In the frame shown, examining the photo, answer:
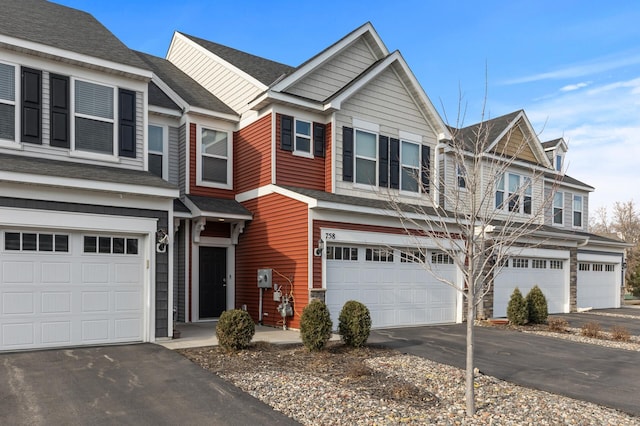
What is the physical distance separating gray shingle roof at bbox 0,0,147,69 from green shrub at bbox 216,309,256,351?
6.14 metres

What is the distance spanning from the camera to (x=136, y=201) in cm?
1066

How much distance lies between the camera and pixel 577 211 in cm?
2516

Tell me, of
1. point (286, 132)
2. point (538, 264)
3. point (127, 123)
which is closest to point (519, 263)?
point (538, 264)

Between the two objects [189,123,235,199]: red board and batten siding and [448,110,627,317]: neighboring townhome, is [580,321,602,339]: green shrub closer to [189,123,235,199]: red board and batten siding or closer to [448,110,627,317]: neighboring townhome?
[448,110,627,317]: neighboring townhome

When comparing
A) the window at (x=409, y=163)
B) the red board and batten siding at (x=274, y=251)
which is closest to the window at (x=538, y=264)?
the window at (x=409, y=163)

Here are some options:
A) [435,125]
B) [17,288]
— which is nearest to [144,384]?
[17,288]

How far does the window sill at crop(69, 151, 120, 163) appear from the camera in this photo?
35.4 feet

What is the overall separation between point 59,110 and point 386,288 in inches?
367

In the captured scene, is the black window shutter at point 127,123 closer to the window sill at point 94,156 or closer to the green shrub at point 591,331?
the window sill at point 94,156

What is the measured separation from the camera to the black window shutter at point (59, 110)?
34.8 ft

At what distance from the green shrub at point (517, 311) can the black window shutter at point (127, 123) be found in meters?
11.7

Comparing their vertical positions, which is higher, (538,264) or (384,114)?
(384,114)

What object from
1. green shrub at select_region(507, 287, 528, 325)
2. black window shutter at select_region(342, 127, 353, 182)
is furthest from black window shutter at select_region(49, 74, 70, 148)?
green shrub at select_region(507, 287, 528, 325)

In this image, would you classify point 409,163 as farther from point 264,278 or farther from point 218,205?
point 218,205
